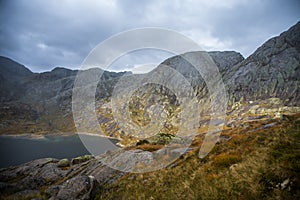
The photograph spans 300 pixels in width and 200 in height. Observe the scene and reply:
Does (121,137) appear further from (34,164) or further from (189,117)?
(34,164)

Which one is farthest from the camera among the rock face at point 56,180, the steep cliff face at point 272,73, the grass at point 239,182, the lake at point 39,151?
the steep cliff face at point 272,73

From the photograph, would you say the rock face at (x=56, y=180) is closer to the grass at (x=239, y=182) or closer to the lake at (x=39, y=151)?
the grass at (x=239, y=182)

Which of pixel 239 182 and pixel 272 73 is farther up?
pixel 272 73

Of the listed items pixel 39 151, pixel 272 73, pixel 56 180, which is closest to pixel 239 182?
pixel 56 180

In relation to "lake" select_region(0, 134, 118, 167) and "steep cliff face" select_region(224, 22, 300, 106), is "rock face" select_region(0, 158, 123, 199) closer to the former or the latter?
"lake" select_region(0, 134, 118, 167)

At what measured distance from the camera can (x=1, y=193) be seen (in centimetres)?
2341

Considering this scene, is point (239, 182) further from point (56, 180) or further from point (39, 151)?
point (39, 151)

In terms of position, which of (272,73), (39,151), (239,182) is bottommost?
(39,151)

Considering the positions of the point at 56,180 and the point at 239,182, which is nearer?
the point at 239,182

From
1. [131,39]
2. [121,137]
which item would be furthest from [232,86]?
[131,39]

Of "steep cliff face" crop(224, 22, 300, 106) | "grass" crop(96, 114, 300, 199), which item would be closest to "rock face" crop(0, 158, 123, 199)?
"grass" crop(96, 114, 300, 199)

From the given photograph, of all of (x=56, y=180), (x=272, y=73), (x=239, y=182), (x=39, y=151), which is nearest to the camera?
(x=239, y=182)

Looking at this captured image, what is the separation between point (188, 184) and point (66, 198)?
963 centimetres

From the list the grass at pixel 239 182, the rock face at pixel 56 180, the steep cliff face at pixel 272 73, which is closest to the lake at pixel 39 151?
the rock face at pixel 56 180
